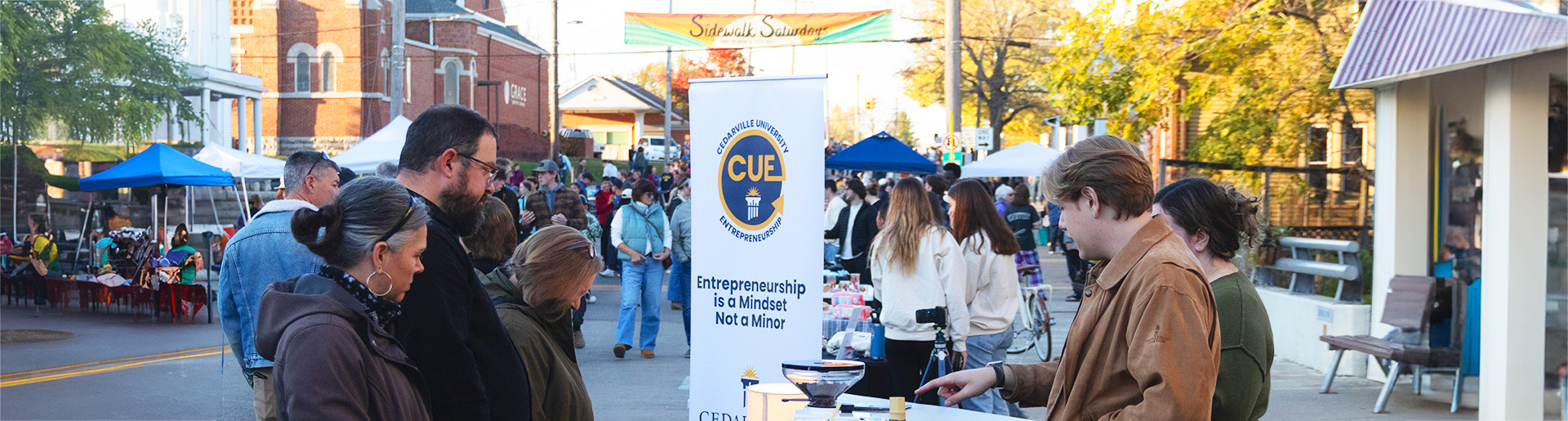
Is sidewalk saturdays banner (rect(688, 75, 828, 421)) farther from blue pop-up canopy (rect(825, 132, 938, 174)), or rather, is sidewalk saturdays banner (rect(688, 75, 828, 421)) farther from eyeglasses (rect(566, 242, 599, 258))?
blue pop-up canopy (rect(825, 132, 938, 174))

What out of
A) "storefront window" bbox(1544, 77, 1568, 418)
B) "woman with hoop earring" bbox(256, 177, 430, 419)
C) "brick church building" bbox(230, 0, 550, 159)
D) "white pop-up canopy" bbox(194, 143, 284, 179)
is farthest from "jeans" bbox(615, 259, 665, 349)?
"brick church building" bbox(230, 0, 550, 159)

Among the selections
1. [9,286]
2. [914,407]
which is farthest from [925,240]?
[9,286]

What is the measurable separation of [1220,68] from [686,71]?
61465 mm

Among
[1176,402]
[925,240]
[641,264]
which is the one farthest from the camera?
[641,264]

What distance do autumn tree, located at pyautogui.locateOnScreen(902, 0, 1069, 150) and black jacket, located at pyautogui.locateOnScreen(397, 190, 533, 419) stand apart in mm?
32614

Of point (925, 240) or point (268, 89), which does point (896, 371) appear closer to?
point (925, 240)

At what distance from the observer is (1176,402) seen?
238cm

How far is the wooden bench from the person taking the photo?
8203 millimetres

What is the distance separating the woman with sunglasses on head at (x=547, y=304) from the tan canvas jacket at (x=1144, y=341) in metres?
1.75

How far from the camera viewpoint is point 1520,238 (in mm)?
7184

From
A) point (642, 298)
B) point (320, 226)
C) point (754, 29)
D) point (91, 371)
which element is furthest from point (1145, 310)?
point (754, 29)

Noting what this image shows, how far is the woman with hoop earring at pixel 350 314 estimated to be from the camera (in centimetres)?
235

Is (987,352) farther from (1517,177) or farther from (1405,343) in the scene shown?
(1405,343)

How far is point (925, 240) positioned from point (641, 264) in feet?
17.5
